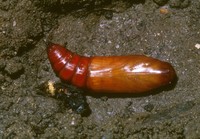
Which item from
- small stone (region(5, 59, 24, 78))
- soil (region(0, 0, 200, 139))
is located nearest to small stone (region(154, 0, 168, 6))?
soil (region(0, 0, 200, 139))

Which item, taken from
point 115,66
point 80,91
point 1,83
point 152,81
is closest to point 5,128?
point 1,83

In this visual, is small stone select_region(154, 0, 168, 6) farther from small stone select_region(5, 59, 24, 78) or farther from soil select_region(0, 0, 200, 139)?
small stone select_region(5, 59, 24, 78)

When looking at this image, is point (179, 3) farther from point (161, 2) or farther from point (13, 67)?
point (13, 67)

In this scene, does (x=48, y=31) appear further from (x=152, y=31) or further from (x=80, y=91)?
(x=152, y=31)

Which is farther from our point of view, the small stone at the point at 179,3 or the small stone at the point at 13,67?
the small stone at the point at 179,3

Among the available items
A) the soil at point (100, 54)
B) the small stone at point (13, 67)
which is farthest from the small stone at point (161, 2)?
the small stone at point (13, 67)

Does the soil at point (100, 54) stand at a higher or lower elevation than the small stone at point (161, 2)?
lower

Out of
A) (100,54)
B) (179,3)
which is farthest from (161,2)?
(100,54)

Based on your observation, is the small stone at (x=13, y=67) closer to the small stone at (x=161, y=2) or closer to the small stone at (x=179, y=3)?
the small stone at (x=161, y=2)
